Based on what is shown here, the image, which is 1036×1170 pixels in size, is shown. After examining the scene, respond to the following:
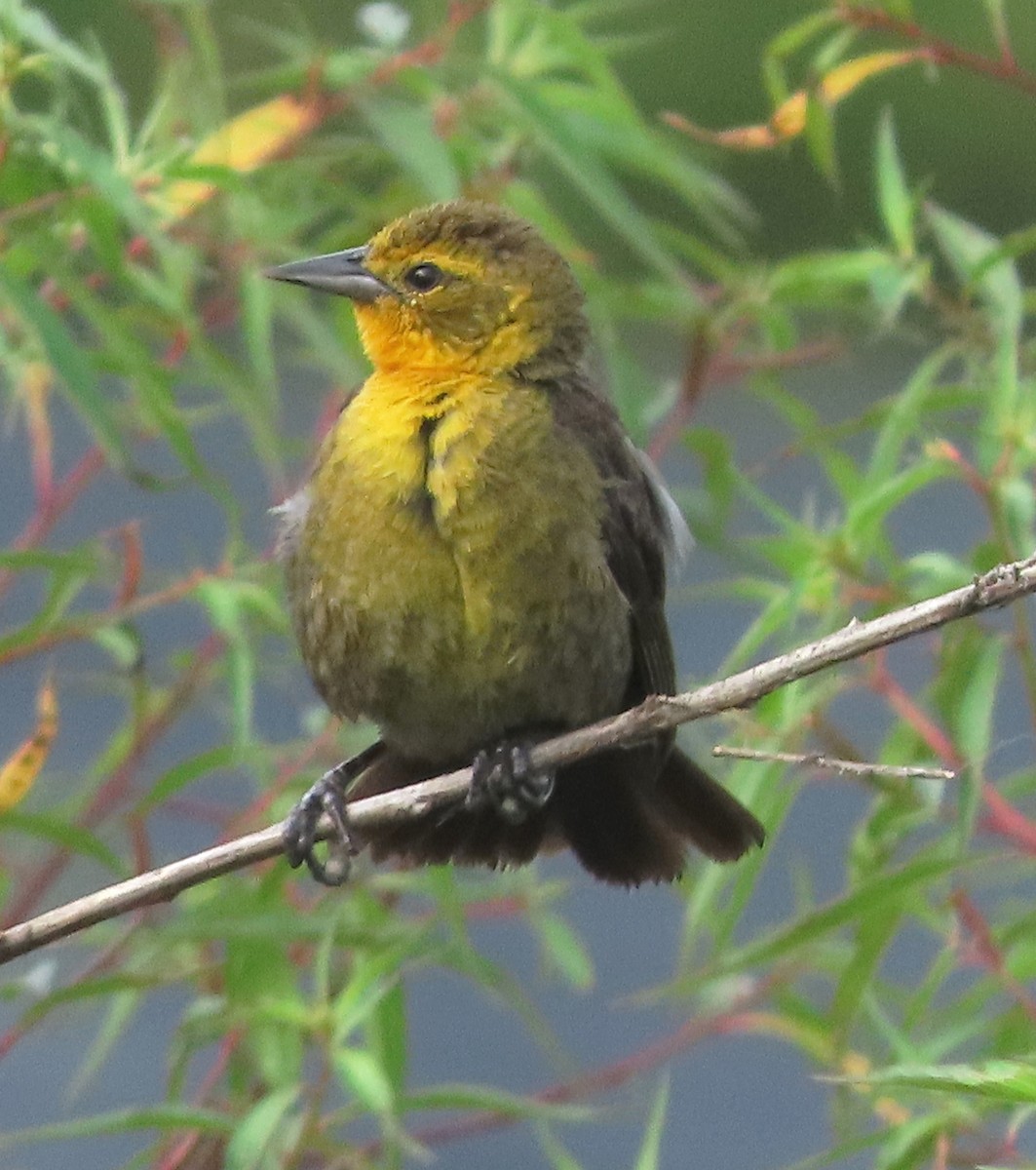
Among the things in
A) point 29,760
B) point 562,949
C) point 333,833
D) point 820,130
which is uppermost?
point 820,130

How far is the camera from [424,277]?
8.67ft

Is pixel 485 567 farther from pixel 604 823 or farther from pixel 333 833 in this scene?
pixel 604 823

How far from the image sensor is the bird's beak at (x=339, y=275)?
2.54m

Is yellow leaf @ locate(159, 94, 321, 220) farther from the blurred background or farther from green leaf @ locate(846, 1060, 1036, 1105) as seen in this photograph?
green leaf @ locate(846, 1060, 1036, 1105)

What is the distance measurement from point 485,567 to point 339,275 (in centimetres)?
44

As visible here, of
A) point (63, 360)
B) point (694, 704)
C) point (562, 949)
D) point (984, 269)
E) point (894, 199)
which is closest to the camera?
point (694, 704)

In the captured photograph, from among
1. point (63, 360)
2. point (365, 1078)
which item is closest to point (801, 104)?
point (63, 360)

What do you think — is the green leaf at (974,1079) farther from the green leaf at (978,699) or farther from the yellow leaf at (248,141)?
the yellow leaf at (248,141)

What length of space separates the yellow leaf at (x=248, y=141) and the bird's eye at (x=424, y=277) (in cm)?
25

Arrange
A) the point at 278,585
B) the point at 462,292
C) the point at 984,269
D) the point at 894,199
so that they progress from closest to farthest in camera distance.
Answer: the point at 984,269
the point at 462,292
the point at 894,199
the point at 278,585

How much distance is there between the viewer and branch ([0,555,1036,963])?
168cm

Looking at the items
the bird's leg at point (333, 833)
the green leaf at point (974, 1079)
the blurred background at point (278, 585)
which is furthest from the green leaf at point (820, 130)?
the green leaf at point (974, 1079)

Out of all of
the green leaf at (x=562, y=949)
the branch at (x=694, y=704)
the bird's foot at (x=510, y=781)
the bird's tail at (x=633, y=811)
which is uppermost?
the branch at (x=694, y=704)

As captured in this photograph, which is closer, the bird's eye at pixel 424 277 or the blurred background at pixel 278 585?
the blurred background at pixel 278 585
